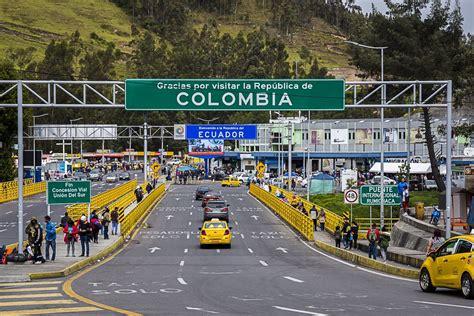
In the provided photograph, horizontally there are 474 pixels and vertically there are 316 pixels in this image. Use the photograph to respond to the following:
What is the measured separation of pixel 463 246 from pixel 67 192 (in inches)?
871

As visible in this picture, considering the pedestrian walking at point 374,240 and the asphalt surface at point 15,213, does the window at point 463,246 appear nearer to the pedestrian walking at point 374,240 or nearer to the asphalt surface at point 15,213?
the pedestrian walking at point 374,240

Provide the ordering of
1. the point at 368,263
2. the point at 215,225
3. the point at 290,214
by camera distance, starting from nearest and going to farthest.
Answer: the point at 368,263 → the point at 215,225 → the point at 290,214

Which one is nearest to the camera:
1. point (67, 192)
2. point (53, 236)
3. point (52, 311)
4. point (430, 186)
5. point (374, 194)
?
point (52, 311)

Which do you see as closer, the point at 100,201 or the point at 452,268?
the point at 452,268

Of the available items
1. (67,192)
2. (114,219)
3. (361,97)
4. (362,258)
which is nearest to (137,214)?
(114,219)

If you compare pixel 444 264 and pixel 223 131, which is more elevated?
pixel 223 131

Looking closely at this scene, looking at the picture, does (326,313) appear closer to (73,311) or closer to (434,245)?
(73,311)

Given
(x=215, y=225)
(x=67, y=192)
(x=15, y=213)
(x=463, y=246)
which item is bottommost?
(x=15, y=213)

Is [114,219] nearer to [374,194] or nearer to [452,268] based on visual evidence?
[374,194]

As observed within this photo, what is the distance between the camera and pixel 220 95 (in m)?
31.0

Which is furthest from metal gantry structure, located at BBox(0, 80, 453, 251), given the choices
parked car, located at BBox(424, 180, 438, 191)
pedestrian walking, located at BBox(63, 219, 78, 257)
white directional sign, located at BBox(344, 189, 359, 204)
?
parked car, located at BBox(424, 180, 438, 191)

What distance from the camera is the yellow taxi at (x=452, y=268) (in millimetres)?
19422

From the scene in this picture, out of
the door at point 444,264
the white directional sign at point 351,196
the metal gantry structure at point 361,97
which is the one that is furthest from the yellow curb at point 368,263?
the door at point 444,264

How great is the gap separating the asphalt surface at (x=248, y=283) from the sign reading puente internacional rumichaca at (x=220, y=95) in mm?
5991
